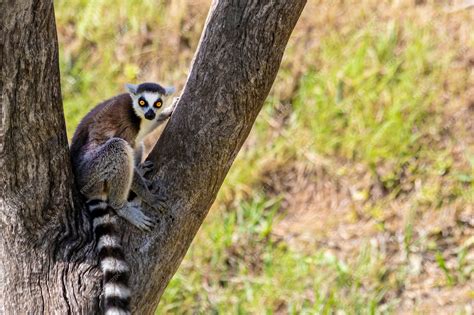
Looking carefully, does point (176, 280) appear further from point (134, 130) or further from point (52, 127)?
point (52, 127)

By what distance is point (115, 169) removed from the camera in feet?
13.9

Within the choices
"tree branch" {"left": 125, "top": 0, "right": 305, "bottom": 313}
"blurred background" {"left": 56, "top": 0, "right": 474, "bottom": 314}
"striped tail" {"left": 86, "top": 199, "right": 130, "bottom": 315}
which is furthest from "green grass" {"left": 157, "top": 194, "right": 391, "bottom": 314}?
"striped tail" {"left": 86, "top": 199, "right": 130, "bottom": 315}

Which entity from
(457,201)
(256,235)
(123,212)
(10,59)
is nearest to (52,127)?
(10,59)

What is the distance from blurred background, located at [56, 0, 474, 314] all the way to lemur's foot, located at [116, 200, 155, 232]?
10.4 feet

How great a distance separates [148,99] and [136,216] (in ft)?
3.66

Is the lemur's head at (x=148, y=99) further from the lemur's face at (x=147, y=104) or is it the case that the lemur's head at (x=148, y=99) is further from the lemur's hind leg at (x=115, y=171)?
the lemur's hind leg at (x=115, y=171)

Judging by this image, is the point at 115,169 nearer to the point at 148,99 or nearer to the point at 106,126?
the point at 106,126

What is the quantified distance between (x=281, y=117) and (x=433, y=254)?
220 cm

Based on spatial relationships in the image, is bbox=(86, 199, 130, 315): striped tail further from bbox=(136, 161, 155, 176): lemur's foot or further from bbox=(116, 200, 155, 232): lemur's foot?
bbox=(136, 161, 155, 176): lemur's foot

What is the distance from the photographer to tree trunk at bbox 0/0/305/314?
3.31m

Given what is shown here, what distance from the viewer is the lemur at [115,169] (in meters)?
3.56

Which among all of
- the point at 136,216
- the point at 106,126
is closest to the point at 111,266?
the point at 136,216

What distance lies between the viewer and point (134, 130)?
4.79 m

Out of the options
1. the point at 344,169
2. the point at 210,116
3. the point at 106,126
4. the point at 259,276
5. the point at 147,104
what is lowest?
the point at 259,276
